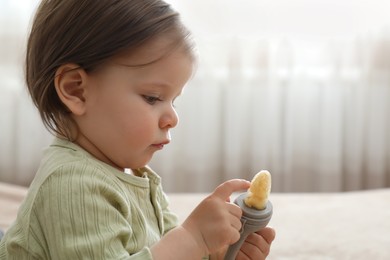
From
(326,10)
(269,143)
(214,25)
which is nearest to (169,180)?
(269,143)

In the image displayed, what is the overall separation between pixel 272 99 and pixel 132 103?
1.41 metres

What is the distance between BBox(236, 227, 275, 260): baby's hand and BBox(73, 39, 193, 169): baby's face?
0.79 ft

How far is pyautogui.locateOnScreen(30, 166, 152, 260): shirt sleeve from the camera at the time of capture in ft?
2.56

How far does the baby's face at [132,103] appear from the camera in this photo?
88 centimetres

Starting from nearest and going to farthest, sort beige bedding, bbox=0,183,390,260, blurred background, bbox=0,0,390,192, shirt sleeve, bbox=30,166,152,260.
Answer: shirt sleeve, bbox=30,166,152,260
beige bedding, bbox=0,183,390,260
blurred background, bbox=0,0,390,192

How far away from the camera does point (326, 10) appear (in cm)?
217

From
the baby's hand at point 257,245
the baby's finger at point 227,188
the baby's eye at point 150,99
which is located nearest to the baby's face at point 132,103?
the baby's eye at point 150,99

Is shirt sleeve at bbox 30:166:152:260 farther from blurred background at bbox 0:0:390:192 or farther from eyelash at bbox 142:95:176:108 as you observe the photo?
blurred background at bbox 0:0:390:192

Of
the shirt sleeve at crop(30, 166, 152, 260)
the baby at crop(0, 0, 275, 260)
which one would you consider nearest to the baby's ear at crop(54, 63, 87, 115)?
the baby at crop(0, 0, 275, 260)

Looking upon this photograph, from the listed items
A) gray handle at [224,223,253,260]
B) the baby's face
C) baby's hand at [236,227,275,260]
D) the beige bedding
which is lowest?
the beige bedding

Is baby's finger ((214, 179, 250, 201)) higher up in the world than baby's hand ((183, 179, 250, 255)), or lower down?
higher up

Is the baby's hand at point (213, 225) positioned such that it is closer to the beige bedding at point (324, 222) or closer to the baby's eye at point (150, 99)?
the baby's eye at point (150, 99)

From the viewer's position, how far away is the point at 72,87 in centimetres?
89

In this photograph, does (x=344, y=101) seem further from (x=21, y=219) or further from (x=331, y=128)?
(x=21, y=219)
